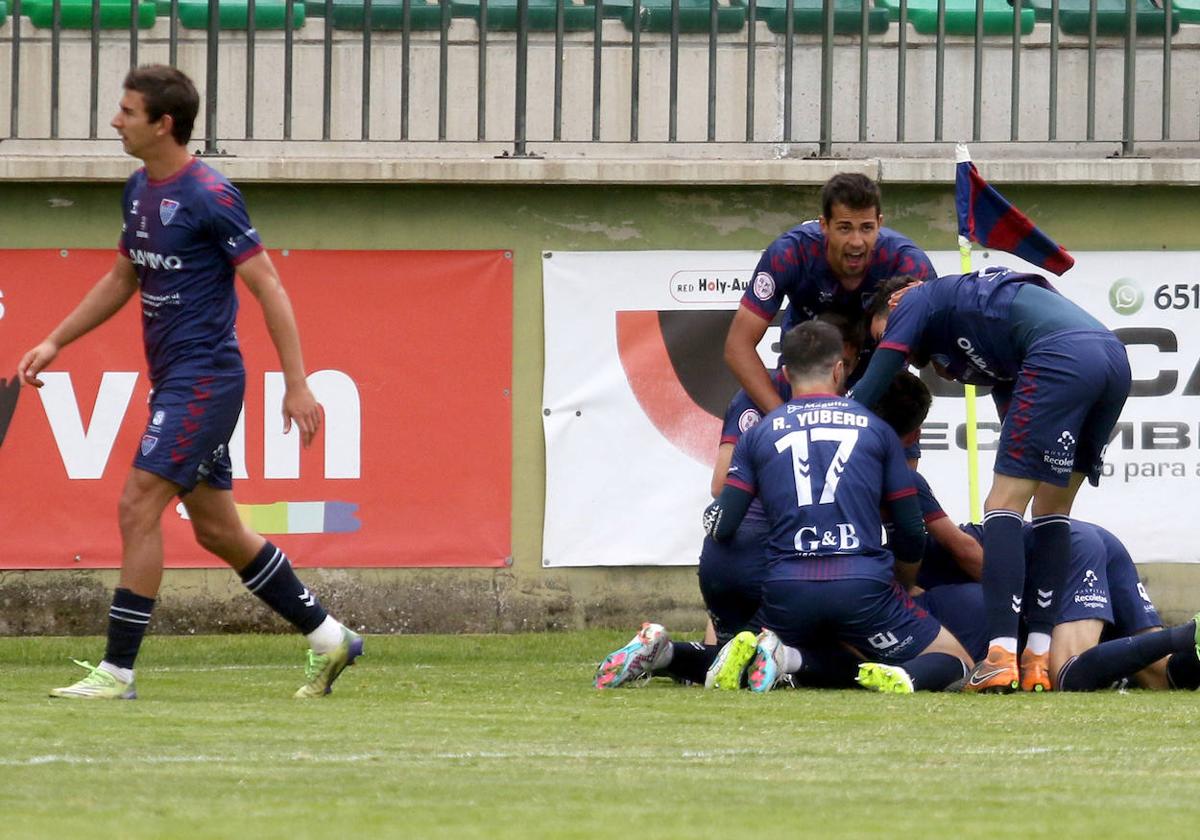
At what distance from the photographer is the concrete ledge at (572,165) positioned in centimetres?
972

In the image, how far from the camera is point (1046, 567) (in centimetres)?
675

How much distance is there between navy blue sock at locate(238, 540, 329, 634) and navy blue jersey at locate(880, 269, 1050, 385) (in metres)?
2.00

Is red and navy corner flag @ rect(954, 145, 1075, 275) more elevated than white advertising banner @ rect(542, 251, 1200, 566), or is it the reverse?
red and navy corner flag @ rect(954, 145, 1075, 275)

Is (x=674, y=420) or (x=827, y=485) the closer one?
(x=827, y=485)

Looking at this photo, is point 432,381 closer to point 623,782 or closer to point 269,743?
point 269,743

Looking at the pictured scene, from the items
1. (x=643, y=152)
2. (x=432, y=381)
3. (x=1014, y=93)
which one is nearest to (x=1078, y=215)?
(x=1014, y=93)

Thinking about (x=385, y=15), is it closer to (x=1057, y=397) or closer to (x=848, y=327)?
(x=848, y=327)

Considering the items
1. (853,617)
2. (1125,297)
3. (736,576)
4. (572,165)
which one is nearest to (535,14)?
(572,165)

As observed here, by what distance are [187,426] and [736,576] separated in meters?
1.96

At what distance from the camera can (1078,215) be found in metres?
10.2

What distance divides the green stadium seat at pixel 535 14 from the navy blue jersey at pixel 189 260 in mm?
4655

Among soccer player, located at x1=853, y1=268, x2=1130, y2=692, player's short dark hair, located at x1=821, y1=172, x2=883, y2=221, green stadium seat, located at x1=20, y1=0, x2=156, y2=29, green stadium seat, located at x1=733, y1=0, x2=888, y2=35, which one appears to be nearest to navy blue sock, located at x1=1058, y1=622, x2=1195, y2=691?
soccer player, located at x1=853, y1=268, x2=1130, y2=692

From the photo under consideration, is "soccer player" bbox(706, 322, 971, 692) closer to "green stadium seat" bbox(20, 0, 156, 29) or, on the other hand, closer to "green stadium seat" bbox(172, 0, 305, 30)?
"green stadium seat" bbox(172, 0, 305, 30)

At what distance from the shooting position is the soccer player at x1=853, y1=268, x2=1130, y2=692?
646 cm
